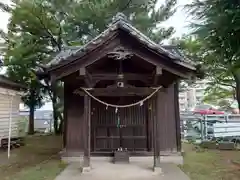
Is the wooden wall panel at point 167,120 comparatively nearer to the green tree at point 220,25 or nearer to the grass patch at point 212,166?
the grass patch at point 212,166

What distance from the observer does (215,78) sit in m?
13.0

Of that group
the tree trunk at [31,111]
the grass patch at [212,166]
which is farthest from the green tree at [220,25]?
the tree trunk at [31,111]

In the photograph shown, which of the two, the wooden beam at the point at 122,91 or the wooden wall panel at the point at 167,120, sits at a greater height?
the wooden beam at the point at 122,91

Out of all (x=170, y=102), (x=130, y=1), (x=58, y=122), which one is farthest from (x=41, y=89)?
(x=170, y=102)

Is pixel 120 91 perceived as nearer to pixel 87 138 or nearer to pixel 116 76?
pixel 116 76

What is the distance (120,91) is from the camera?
6.37m

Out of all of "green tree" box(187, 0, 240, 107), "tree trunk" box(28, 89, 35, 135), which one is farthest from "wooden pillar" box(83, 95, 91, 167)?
"tree trunk" box(28, 89, 35, 135)

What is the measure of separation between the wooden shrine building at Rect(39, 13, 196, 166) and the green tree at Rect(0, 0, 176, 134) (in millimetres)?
6123

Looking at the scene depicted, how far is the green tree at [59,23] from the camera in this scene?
1299 cm

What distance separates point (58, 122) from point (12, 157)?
8.06 m

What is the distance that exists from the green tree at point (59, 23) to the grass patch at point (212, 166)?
7401 millimetres

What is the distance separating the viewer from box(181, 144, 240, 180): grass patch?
591 centimetres

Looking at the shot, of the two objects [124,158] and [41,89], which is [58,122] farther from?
[124,158]

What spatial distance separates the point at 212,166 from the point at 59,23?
1045 cm
